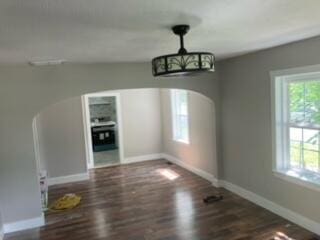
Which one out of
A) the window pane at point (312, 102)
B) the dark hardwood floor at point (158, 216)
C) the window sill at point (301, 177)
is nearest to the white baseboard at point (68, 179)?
the dark hardwood floor at point (158, 216)

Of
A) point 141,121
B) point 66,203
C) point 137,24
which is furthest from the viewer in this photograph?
point 141,121

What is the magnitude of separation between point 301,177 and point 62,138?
4.49 meters

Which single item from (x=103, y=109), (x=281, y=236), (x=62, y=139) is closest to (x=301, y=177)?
(x=281, y=236)

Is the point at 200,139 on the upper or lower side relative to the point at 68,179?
upper

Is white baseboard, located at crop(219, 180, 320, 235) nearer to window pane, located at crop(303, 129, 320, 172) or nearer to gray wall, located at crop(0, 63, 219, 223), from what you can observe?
window pane, located at crop(303, 129, 320, 172)

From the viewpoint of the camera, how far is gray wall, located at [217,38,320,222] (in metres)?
3.38

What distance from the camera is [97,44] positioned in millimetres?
2674

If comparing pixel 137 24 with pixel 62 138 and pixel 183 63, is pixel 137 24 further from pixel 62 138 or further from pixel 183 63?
pixel 62 138

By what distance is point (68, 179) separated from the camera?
19.3 feet

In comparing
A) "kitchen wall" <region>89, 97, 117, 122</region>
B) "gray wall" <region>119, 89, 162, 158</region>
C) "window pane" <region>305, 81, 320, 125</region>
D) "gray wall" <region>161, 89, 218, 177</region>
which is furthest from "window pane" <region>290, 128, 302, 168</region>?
"kitchen wall" <region>89, 97, 117, 122</region>

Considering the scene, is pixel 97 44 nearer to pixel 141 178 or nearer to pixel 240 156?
pixel 240 156

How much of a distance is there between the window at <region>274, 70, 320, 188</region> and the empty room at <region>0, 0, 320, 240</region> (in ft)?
0.05

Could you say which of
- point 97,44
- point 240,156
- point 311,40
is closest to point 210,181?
point 240,156

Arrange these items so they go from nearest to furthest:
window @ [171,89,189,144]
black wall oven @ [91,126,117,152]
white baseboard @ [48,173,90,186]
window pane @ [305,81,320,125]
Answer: window pane @ [305,81,320,125] → white baseboard @ [48,173,90,186] → window @ [171,89,189,144] → black wall oven @ [91,126,117,152]
